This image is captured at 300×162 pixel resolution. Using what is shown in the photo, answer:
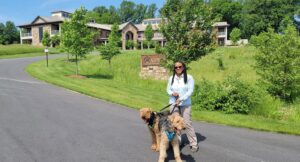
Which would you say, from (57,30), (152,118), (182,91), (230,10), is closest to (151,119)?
(152,118)

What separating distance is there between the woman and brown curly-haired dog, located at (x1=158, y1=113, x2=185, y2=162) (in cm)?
88

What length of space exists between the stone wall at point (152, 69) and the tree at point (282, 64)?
1049cm

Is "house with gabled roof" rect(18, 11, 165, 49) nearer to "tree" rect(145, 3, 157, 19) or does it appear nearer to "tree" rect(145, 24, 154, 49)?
"tree" rect(145, 24, 154, 49)

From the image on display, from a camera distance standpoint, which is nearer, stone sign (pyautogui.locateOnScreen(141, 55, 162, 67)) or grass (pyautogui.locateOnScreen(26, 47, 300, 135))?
grass (pyautogui.locateOnScreen(26, 47, 300, 135))

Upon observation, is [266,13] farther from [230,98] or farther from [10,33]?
[230,98]

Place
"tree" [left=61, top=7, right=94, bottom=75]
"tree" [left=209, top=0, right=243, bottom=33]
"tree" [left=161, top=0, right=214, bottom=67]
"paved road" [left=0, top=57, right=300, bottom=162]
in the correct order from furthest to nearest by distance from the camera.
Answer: "tree" [left=209, top=0, right=243, bottom=33] < "tree" [left=61, top=7, right=94, bottom=75] < "tree" [left=161, top=0, right=214, bottom=67] < "paved road" [left=0, top=57, right=300, bottom=162]

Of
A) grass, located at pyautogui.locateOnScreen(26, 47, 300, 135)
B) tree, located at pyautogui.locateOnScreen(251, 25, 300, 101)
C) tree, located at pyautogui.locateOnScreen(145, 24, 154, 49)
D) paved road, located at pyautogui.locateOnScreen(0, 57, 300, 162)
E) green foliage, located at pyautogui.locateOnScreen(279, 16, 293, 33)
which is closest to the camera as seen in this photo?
paved road, located at pyautogui.locateOnScreen(0, 57, 300, 162)

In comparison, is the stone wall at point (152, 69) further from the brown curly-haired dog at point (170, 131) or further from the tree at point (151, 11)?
the tree at point (151, 11)

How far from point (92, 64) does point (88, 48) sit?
31.8 feet

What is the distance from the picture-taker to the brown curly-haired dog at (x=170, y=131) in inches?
225

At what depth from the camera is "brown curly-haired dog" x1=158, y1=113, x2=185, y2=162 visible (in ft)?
18.8

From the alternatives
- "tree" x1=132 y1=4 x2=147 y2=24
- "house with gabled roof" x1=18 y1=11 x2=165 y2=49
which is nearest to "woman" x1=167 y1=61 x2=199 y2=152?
"house with gabled roof" x1=18 y1=11 x2=165 y2=49

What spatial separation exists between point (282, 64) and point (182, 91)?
11.0 m

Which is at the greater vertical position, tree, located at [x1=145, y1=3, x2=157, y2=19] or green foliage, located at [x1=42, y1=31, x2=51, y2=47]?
tree, located at [x1=145, y1=3, x2=157, y2=19]
